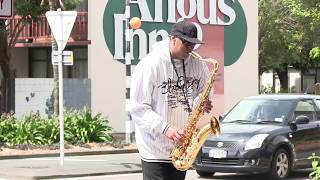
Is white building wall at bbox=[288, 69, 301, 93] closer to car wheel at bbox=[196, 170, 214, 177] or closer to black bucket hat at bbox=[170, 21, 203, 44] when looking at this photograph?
car wheel at bbox=[196, 170, 214, 177]

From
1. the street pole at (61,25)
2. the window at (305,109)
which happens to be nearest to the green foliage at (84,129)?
the street pole at (61,25)

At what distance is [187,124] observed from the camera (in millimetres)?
5430

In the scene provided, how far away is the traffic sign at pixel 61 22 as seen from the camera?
48.4ft

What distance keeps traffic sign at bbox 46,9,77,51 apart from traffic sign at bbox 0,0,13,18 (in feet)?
21.6

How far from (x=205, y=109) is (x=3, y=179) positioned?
8.80 meters

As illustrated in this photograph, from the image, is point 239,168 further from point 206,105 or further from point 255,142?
point 206,105

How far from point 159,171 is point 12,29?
2533 centimetres

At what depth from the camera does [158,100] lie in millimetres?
5516

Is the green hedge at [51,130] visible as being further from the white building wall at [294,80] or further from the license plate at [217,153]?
the white building wall at [294,80]

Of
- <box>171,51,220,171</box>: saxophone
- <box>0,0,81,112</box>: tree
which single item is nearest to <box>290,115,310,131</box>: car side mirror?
<box>171,51,220,171</box>: saxophone

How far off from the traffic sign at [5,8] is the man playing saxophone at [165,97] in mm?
2960

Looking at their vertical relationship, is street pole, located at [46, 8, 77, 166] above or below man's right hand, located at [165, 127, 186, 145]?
above

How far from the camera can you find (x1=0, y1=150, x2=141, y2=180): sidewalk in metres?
14.0

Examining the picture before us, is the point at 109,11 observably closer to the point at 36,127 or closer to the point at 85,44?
the point at 36,127
